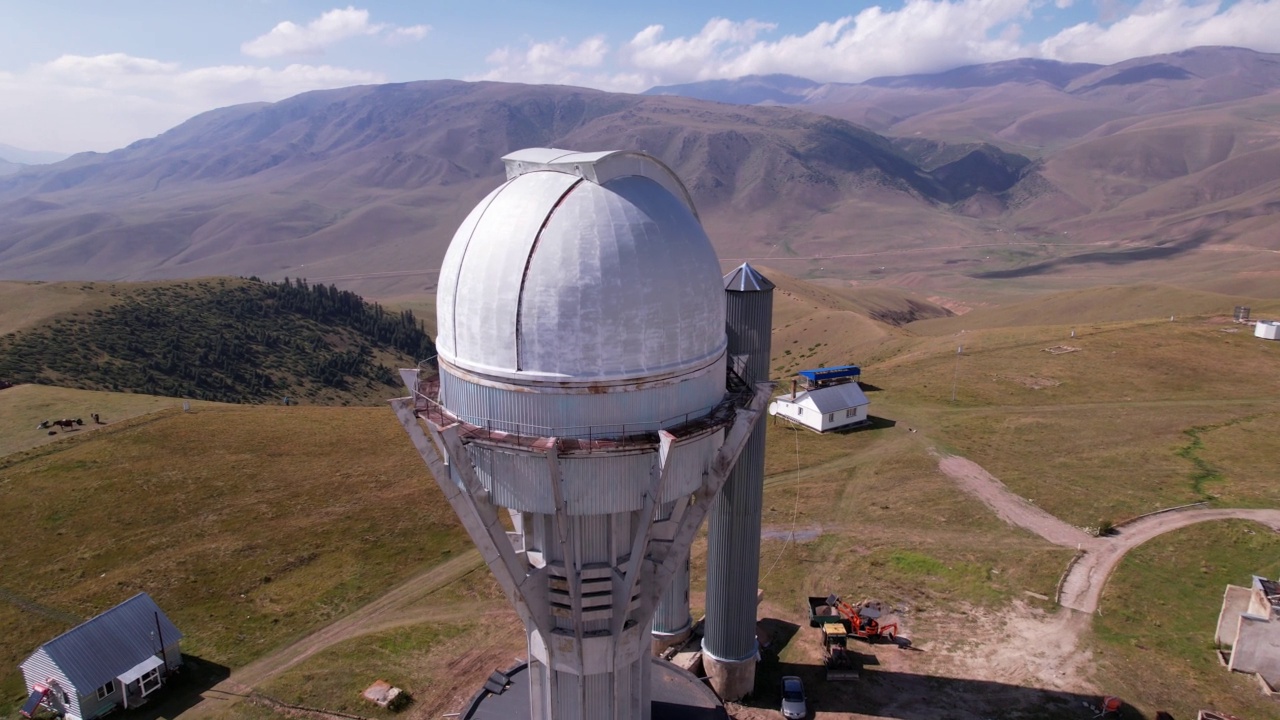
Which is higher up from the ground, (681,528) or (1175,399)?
(681,528)

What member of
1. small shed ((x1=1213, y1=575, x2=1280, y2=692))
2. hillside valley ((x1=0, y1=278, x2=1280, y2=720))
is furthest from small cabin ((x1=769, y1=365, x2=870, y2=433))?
small shed ((x1=1213, y1=575, x2=1280, y2=692))

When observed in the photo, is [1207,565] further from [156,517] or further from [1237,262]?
[1237,262]

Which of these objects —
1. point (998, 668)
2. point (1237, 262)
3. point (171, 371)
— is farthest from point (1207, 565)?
point (1237, 262)

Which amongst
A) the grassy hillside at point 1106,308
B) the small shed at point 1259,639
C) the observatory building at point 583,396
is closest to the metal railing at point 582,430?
the observatory building at point 583,396

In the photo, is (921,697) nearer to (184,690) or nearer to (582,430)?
(582,430)

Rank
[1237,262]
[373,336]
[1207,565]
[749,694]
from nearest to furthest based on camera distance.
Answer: [749,694] < [1207,565] < [373,336] < [1237,262]

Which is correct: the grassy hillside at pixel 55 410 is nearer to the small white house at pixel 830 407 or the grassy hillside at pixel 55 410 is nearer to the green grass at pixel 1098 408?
the small white house at pixel 830 407

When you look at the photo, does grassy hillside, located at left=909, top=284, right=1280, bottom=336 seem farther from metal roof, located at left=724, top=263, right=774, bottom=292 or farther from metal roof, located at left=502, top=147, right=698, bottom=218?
metal roof, located at left=502, top=147, right=698, bottom=218
